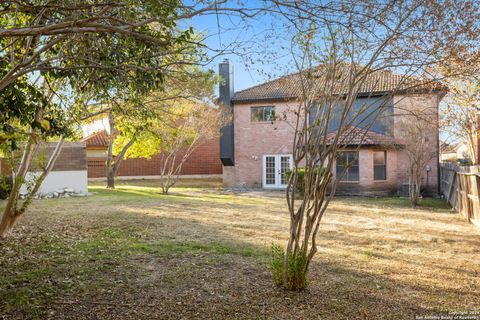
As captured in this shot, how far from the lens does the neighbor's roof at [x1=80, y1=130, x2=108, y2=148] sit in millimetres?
32719

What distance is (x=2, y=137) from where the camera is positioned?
15.7ft

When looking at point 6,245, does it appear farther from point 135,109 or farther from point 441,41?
point 441,41

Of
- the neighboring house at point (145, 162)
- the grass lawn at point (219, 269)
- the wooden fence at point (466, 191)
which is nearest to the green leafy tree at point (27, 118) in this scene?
the grass lawn at point (219, 269)

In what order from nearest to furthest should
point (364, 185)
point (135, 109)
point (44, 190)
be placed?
point (135, 109), point (44, 190), point (364, 185)

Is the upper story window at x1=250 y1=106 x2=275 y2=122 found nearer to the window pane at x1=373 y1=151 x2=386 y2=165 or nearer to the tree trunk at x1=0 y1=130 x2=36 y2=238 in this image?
the window pane at x1=373 y1=151 x2=386 y2=165

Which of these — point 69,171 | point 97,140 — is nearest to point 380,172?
point 69,171

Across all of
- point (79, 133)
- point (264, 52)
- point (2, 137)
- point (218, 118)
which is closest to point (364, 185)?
point (218, 118)

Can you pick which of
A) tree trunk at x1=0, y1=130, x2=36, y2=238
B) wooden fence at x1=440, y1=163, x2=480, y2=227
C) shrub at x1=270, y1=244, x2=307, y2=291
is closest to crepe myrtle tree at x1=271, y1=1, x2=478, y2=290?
shrub at x1=270, y1=244, x2=307, y2=291

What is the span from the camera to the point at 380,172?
21.6m

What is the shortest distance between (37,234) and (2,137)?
540 cm

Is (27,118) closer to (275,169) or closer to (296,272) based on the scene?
(296,272)

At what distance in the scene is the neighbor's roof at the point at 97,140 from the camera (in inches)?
1288

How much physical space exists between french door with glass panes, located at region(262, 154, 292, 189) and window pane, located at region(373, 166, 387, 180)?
5.31 metres

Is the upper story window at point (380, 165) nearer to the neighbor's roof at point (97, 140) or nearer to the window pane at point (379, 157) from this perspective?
the window pane at point (379, 157)
